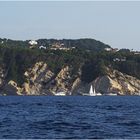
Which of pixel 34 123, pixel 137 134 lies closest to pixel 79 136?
pixel 137 134

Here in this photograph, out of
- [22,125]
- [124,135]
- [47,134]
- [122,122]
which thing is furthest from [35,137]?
[122,122]

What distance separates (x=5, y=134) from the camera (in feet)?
153

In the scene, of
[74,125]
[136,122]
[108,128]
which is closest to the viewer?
[108,128]

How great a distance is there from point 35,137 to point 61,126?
9.41m

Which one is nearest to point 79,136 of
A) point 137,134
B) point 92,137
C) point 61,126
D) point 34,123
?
point 92,137

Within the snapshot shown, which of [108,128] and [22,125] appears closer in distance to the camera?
[108,128]

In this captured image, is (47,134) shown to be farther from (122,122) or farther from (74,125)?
(122,122)

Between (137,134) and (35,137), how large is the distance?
305 inches

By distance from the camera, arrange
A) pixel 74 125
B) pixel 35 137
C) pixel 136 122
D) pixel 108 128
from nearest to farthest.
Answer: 1. pixel 35 137
2. pixel 108 128
3. pixel 74 125
4. pixel 136 122

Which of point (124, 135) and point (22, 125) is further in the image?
point (22, 125)

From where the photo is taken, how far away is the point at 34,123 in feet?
187

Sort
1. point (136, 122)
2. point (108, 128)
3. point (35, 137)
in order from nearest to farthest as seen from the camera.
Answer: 1. point (35, 137)
2. point (108, 128)
3. point (136, 122)

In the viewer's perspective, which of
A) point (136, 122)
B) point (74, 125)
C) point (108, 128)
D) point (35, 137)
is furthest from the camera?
point (136, 122)

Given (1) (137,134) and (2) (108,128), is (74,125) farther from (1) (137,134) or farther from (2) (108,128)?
(1) (137,134)
